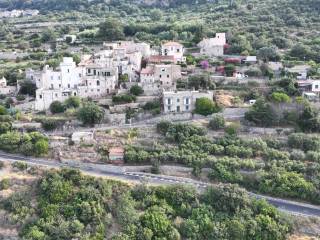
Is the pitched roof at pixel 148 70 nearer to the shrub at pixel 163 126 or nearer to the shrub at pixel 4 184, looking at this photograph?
the shrub at pixel 163 126

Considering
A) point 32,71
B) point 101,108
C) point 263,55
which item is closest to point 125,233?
point 101,108

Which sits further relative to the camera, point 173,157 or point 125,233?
point 173,157

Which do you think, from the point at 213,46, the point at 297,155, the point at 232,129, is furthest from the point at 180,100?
the point at 213,46

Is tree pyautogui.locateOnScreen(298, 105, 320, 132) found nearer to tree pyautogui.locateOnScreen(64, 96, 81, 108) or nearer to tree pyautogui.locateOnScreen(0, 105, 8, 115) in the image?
tree pyautogui.locateOnScreen(64, 96, 81, 108)

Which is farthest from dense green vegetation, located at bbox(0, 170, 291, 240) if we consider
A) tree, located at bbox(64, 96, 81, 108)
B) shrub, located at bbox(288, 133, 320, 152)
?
tree, located at bbox(64, 96, 81, 108)

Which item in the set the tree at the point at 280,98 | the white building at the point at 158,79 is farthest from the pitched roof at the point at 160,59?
the tree at the point at 280,98

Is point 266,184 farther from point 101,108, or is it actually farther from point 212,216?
point 101,108
